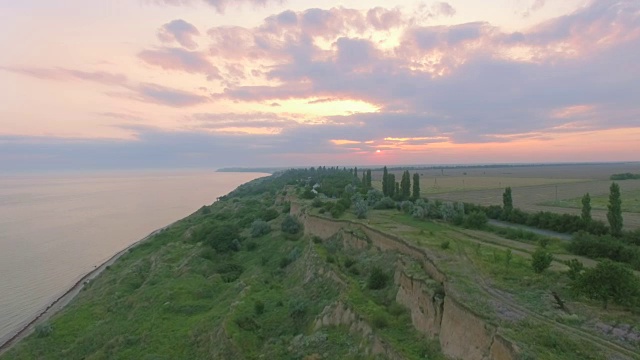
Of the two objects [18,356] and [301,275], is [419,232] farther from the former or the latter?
[18,356]

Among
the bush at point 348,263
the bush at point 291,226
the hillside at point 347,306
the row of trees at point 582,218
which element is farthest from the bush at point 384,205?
the bush at point 348,263

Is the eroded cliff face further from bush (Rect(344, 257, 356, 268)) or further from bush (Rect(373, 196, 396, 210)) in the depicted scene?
bush (Rect(373, 196, 396, 210))

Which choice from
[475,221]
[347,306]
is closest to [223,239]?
[475,221]

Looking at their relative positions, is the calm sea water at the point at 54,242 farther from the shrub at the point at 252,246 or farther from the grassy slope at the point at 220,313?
the shrub at the point at 252,246

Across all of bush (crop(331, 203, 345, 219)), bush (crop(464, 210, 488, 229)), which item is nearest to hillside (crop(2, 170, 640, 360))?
bush (crop(331, 203, 345, 219))

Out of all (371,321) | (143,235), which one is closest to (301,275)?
(371,321)

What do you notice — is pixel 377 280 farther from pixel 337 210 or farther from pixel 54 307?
pixel 54 307
